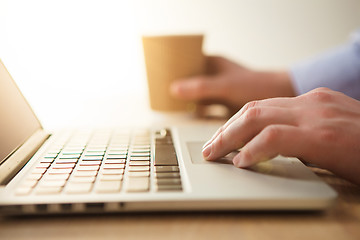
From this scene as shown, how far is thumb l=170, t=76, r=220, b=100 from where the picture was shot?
72 centimetres

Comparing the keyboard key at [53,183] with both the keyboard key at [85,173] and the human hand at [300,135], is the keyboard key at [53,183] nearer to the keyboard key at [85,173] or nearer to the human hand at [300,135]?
the keyboard key at [85,173]

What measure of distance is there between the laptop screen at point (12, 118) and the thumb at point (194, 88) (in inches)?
12.1

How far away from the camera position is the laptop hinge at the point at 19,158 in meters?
0.38

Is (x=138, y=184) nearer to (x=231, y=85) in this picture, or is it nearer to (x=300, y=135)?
(x=300, y=135)

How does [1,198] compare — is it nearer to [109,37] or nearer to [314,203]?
[314,203]

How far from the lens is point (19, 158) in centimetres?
42

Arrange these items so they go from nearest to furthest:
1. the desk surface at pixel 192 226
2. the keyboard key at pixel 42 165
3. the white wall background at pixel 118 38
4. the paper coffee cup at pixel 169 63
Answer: the desk surface at pixel 192 226 → the keyboard key at pixel 42 165 → the paper coffee cup at pixel 169 63 → the white wall background at pixel 118 38

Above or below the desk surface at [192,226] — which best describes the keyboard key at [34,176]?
above

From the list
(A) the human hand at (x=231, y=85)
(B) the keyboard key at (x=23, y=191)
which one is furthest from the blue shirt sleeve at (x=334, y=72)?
(B) the keyboard key at (x=23, y=191)

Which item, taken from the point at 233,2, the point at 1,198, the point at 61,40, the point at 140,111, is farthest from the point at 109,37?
the point at 1,198

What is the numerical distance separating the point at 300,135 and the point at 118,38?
784mm

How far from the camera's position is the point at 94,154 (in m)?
0.44

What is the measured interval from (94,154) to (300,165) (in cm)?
28

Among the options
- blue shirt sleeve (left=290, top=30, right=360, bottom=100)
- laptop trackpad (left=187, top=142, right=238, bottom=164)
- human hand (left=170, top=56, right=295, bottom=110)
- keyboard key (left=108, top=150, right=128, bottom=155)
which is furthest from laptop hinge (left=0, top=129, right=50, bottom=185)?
blue shirt sleeve (left=290, top=30, right=360, bottom=100)
